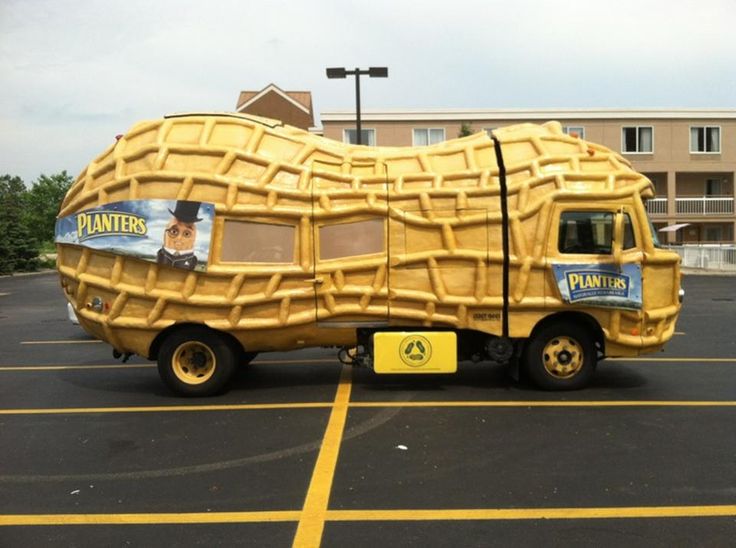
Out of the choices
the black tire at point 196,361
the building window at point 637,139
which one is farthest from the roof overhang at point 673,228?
the black tire at point 196,361

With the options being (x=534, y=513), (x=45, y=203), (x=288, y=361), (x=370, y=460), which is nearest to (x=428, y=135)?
(x=288, y=361)

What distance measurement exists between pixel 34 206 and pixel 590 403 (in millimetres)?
68023

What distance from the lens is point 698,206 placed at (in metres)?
38.2

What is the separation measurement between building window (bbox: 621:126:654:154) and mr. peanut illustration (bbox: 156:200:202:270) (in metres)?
35.7

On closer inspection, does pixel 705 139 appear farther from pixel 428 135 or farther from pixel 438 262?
pixel 438 262

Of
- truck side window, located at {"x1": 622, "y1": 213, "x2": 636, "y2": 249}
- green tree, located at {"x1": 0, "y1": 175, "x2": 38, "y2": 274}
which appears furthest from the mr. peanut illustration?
green tree, located at {"x1": 0, "y1": 175, "x2": 38, "y2": 274}

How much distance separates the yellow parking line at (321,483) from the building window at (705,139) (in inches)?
1500

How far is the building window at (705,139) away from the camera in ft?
124

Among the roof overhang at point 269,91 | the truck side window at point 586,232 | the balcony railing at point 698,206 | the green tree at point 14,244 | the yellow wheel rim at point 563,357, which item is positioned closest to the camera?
the truck side window at point 586,232

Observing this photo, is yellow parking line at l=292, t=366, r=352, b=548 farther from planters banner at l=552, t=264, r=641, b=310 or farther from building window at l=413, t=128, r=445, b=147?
building window at l=413, t=128, r=445, b=147

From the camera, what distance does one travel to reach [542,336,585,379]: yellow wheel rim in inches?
281

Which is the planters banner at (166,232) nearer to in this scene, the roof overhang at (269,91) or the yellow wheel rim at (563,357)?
the yellow wheel rim at (563,357)

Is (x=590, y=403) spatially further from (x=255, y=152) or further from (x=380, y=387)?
(x=255, y=152)

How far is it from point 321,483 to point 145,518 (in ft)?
4.11
